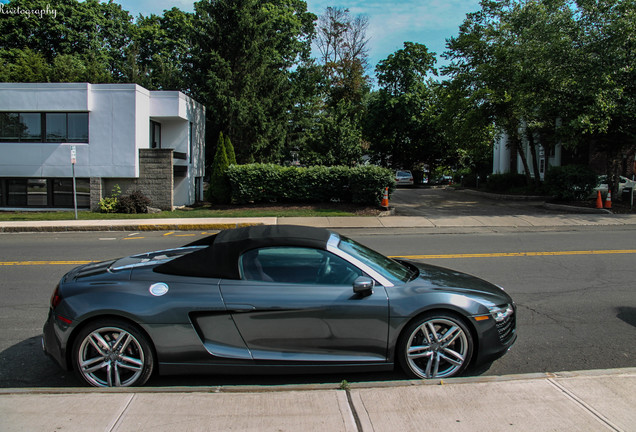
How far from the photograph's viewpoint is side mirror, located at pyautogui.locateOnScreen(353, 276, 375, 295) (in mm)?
3787

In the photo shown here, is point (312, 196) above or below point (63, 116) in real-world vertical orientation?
below

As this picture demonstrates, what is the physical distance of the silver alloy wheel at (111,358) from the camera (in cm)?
378

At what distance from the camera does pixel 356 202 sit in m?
18.3

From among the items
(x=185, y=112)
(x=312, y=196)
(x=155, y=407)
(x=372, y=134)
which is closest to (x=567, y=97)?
(x=312, y=196)

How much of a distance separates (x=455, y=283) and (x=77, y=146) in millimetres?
19823

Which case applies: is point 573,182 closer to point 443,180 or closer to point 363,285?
point 363,285

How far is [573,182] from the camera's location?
1958 cm

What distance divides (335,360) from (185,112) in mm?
20789

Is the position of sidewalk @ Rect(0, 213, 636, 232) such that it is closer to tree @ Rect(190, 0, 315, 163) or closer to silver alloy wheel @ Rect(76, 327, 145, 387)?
tree @ Rect(190, 0, 315, 163)

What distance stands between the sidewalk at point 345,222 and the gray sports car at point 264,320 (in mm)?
10716

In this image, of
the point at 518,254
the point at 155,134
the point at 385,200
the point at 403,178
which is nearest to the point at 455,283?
the point at 518,254

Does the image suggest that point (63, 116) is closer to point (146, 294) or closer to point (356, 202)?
point (356, 202)

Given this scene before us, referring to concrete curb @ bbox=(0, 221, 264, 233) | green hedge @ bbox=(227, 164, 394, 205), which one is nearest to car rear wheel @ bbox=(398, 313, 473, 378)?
concrete curb @ bbox=(0, 221, 264, 233)

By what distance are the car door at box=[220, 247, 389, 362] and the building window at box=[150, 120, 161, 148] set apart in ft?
65.5
